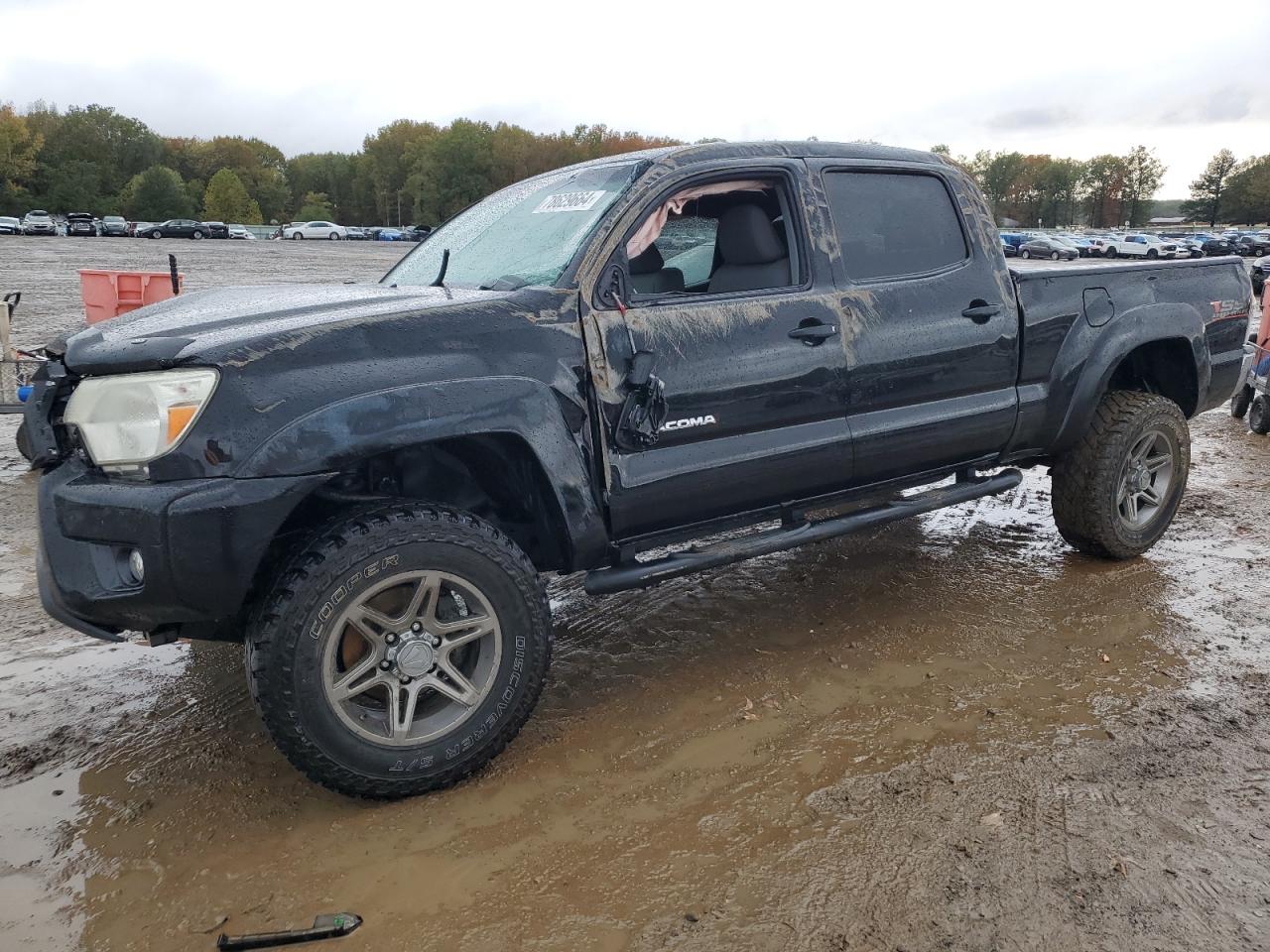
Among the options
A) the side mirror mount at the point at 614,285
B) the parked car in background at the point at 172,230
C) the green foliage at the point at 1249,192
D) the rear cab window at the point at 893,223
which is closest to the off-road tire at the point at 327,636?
the side mirror mount at the point at 614,285

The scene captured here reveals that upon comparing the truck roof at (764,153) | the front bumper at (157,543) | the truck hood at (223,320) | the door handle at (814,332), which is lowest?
the front bumper at (157,543)

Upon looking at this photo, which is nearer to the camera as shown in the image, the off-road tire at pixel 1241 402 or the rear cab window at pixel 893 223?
the rear cab window at pixel 893 223

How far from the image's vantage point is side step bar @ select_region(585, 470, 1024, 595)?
3.40m

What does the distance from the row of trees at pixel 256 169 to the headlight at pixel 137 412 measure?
96831mm

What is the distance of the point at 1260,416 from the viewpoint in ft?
27.1

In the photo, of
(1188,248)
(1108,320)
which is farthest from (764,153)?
(1188,248)

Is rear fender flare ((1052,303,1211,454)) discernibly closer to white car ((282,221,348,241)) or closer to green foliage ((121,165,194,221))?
white car ((282,221,348,241))

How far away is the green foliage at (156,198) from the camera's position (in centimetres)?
9575

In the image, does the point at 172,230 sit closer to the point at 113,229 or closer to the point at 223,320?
the point at 113,229

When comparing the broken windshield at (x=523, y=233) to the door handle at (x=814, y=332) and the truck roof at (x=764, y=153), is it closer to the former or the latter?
the truck roof at (x=764, y=153)

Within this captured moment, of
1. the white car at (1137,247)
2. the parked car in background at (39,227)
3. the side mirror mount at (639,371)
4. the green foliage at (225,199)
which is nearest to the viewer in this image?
the side mirror mount at (639,371)

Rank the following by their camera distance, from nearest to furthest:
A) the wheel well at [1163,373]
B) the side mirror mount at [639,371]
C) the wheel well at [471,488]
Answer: the wheel well at [471,488] < the side mirror mount at [639,371] < the wheel well at [1163,373]

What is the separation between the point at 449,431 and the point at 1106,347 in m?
3.31

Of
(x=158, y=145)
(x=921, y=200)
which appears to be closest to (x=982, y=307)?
(x=921, y=200)
